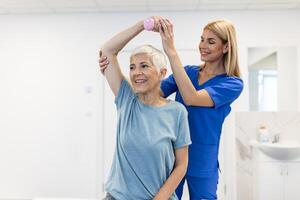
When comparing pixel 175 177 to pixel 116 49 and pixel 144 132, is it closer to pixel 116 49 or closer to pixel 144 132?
pixel 144 132

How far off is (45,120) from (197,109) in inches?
110

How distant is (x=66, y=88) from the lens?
3.59m

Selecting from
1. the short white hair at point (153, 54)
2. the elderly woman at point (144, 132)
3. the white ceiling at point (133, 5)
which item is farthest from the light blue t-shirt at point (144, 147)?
the white ceiling at point (133, 5)

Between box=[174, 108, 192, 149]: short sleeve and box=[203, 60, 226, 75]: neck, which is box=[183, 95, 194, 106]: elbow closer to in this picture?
box=[174, 108, 192, 149]: short sleeve

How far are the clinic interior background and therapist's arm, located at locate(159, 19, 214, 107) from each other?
243 centimetres

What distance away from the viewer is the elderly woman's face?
1075mm

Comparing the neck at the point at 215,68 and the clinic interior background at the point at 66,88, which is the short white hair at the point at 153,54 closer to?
the neck at the point at 215,68

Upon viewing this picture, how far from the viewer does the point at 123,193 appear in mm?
994

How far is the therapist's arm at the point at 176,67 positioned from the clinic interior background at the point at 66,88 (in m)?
2.43

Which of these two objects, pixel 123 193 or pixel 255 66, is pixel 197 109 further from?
pixel 255 66

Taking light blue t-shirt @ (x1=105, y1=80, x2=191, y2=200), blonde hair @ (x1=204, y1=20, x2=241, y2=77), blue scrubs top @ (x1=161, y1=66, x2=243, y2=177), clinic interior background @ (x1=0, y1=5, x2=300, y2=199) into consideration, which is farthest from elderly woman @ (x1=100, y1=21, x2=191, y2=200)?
clinic interior background @ (x1=0, y1=5, x2=300, y2=199)

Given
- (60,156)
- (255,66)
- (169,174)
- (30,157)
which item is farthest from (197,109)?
(30,157)

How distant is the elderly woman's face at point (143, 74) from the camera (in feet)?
3.53

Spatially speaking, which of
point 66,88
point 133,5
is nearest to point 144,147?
point 133,5
